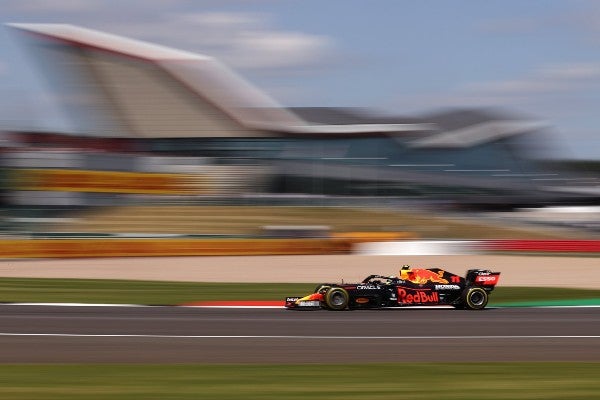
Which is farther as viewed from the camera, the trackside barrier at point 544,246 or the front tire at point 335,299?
the trackside barrier at point 544,246

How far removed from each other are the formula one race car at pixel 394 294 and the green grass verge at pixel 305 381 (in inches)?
261

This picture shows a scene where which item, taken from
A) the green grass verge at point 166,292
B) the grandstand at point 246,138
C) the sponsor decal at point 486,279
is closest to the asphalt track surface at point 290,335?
the sponsor decal at point 486,279

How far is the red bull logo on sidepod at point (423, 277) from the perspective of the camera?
16.8m

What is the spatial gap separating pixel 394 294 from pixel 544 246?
2485 cm

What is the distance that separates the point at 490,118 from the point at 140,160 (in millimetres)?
49502

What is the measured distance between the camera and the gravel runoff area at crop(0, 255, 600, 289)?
89.4ft

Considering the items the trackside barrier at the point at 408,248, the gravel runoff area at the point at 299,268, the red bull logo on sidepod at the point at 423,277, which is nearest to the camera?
the red bull logo on sidepod at the point at 423,277

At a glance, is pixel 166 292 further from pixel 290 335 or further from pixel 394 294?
pixel 290 335

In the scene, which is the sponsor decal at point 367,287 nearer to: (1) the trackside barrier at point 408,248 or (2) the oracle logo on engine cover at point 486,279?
(2) the oracle logo on engine cover at point 486,279

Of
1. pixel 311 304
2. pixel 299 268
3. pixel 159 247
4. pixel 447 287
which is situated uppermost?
pixel 159 247

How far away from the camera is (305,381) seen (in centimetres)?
866

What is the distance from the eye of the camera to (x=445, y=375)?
911 centimetres

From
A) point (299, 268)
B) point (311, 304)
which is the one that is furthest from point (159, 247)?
point (311, 304)

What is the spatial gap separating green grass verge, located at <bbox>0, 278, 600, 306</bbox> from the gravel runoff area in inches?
112
